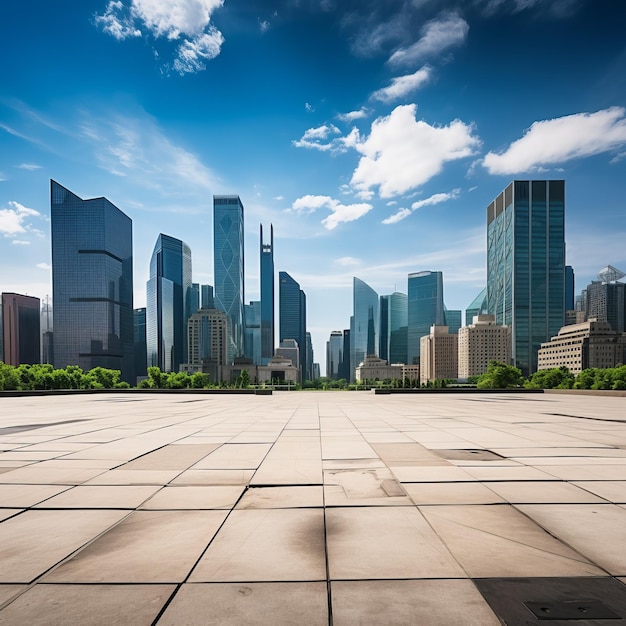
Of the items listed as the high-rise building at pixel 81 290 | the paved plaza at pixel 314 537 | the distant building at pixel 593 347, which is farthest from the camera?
the high-rise building at pixel 81 290

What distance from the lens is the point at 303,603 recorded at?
339 cm

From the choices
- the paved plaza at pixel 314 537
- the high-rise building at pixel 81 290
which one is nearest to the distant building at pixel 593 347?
the paved plaza at pixel 314 537

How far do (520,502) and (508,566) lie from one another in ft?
7.28

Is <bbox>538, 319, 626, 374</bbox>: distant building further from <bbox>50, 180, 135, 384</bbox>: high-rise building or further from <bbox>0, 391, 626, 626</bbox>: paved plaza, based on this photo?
<bbox>50, 180, 135, 384</bbox>: high-rise building

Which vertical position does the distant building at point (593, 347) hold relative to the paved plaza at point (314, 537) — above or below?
below

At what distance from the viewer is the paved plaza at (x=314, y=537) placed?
3.34 meters

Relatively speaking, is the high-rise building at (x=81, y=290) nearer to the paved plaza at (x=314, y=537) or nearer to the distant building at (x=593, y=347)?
the paved plaza at (x=314, y=537)

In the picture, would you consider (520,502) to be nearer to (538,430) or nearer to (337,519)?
(337,519)

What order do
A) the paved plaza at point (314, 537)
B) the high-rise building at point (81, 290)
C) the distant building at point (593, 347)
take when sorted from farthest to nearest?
the high-rise building at point (81, 290) → the distant building at point (593, 347) → the paved plaza at point (314, 537)

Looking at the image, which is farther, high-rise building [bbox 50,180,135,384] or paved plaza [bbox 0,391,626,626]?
high-rise building [bbox 50,180,135,384]

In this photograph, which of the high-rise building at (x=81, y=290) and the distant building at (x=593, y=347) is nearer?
the distant building at (x=593, y=347)

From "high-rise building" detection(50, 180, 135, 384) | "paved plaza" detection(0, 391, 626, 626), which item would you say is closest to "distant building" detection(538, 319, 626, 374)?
"paved plaza" detection(0, 391, 626, 626)

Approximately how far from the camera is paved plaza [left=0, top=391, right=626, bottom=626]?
11.0 ft

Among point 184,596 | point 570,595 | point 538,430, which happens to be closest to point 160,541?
point 184,596
